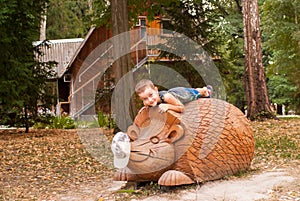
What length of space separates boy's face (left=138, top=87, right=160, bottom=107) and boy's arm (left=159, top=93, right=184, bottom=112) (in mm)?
99

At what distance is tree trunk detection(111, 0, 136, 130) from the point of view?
10070 mm

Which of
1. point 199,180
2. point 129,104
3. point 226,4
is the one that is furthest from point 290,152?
point 226,4

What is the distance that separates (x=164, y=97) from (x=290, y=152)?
3.54m

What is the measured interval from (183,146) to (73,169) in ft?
9.85

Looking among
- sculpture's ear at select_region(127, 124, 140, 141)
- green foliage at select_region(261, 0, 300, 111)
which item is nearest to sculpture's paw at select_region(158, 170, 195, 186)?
sculpture's ear at select_region(127, 124, 140, 141)

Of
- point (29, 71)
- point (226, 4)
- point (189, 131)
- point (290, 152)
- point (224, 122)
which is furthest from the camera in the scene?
point (226, 4)

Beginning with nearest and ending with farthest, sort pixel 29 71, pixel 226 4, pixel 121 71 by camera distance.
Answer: pixel 121 71, pixel 29 71, pixel 226 4

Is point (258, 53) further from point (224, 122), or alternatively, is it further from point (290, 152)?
point (224, 122)

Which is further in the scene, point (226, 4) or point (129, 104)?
point (226, 4)

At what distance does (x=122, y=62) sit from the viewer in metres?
10.2

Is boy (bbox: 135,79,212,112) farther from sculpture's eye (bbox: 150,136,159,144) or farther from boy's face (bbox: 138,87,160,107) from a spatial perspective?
sculpture's eye (bbox: 150,136,159,144)

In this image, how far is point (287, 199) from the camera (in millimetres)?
4699

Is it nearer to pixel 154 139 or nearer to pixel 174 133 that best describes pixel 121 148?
pixel 154 139

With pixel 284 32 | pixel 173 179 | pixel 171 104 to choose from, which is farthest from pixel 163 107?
pixel 284 32
